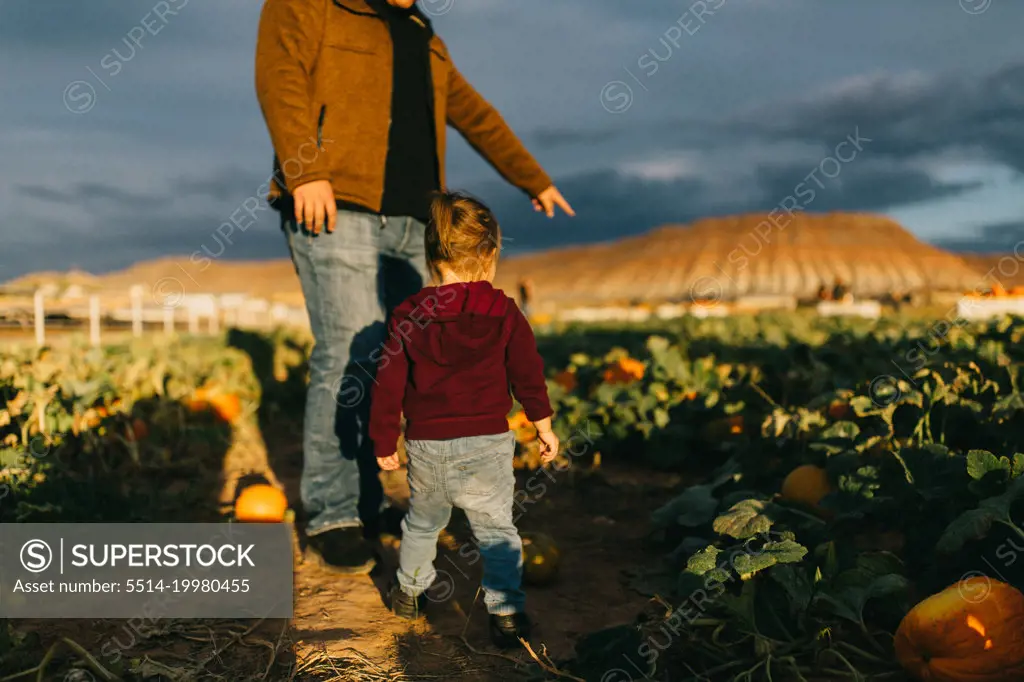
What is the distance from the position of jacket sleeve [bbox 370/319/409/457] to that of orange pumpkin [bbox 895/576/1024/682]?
1414 millimetres

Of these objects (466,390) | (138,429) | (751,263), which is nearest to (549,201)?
(466,390)

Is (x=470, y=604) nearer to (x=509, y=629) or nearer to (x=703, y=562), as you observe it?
(x=509, y=629)

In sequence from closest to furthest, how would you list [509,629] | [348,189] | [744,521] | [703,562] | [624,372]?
[703,562] < [744,521] < [509,629] < [348,189] < [624,372]

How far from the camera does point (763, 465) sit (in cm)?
301

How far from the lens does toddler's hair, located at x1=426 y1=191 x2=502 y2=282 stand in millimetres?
2229

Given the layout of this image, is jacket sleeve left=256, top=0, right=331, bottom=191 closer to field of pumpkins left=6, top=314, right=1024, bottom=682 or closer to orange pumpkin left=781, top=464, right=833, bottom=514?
field of pumpkins left=6, top=314, right=1024, bottom=682

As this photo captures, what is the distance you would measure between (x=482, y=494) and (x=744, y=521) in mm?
714

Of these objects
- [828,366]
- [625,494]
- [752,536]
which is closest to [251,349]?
[625,494]

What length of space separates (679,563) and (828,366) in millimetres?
2011

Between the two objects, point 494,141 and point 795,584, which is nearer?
point 795,584

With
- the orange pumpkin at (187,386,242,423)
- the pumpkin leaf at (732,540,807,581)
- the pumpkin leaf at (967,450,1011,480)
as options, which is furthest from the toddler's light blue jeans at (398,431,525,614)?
the orange pumpkin at (187,386,242,423)

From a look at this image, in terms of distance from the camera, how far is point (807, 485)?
8.86 feet

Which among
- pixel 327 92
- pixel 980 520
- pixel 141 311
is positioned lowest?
pixel 141 311

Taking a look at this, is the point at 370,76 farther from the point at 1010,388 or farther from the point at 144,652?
the point at 1010,388
